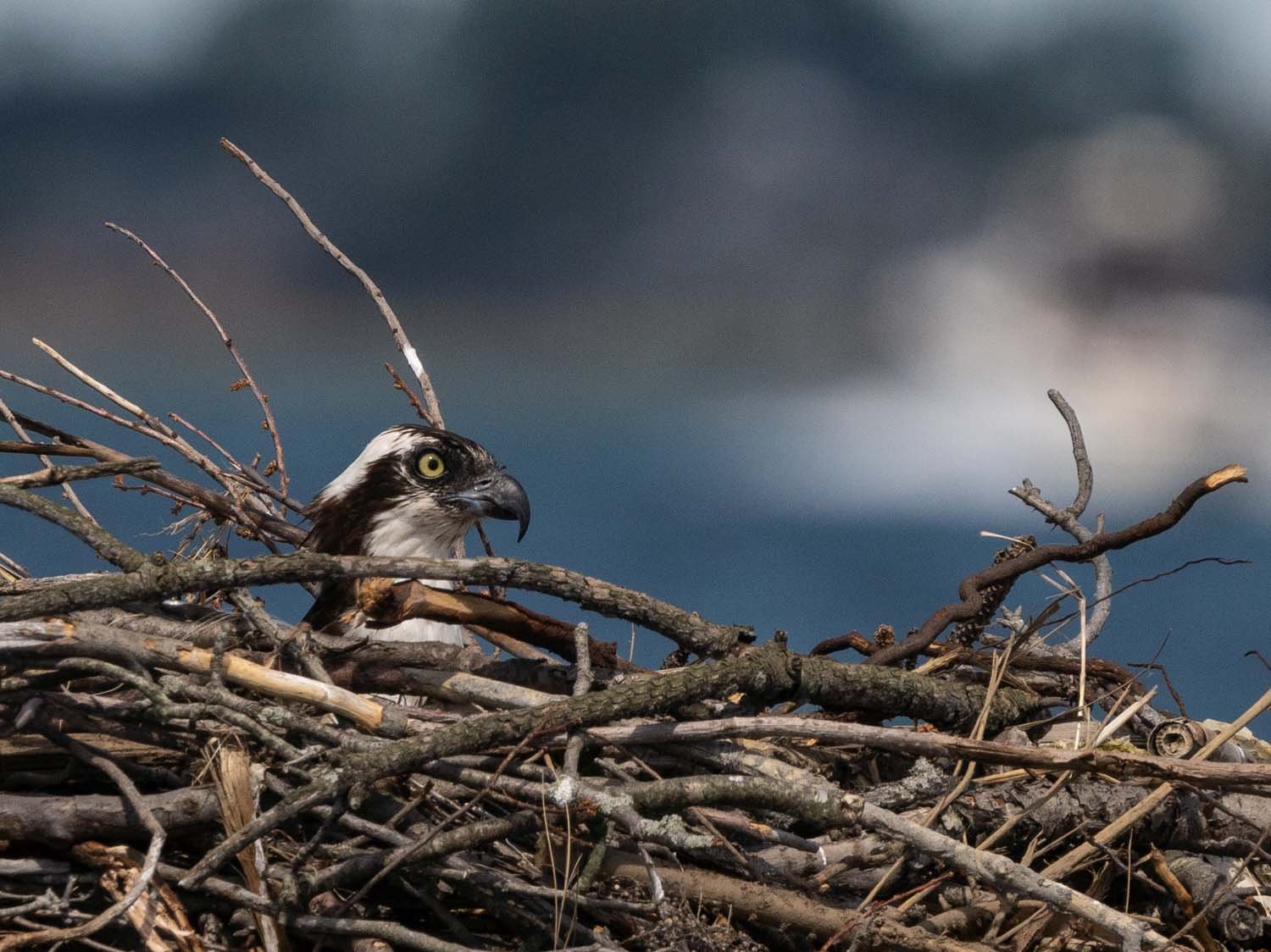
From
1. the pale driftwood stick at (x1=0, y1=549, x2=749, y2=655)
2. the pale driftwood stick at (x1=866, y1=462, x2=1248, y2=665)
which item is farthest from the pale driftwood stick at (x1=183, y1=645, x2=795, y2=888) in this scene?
the pale driftwood stick at (x1=866, y1=462, x2=1248, y2=665)

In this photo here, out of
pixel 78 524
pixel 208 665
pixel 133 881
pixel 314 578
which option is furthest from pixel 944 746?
→ pixel 78 524

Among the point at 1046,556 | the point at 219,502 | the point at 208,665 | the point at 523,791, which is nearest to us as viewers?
the point at 523,791

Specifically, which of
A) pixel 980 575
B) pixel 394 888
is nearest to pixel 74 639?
pixel 394 888

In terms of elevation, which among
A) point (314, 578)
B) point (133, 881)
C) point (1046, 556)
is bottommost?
point (133, 881)

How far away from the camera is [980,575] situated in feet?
11.7

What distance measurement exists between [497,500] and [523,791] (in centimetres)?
213

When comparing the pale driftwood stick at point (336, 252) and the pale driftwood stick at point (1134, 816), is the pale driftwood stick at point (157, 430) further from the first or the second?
the pale driftwood stick at point (1134, 816)

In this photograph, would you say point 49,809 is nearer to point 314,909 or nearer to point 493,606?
point 314,909

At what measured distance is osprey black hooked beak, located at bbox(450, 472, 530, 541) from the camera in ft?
15.2

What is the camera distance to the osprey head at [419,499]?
464cm

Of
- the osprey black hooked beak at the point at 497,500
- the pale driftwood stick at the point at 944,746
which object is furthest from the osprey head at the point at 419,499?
the pale driftwood stick at the point at 944,746

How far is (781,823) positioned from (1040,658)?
101cm

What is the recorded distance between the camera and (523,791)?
257cm

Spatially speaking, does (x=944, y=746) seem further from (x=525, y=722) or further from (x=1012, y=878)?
(x=525, y=722)
